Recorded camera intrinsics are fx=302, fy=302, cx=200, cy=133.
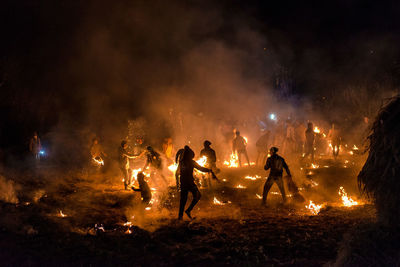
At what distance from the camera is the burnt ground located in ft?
14.0

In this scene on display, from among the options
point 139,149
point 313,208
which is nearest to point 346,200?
point 313,208

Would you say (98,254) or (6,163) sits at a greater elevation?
(6,163)

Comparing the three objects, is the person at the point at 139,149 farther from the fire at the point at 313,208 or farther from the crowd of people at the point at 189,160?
the fire at the point at 313,208

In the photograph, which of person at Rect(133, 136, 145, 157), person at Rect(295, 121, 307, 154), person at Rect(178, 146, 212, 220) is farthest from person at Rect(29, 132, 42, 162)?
person at Rect(295, 121, 307, 154)

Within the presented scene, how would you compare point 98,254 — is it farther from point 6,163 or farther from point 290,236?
point 6,163

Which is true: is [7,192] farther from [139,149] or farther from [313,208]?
[313,208]

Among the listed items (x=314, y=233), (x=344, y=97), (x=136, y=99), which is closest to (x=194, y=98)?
(x=136, y=99)

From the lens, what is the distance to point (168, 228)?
5828 millimetres

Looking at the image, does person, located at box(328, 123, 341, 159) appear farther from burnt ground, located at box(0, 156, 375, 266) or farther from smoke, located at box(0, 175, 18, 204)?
smoke, located at box(0, 175, 18, 204)

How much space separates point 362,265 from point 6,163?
1445cm

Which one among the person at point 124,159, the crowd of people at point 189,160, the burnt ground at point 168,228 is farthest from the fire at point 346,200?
the person at point 124,159

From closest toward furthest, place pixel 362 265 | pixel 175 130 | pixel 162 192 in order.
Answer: pixel 362 265
pixel 162 192
pixel 175 130

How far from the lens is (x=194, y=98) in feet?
65.2

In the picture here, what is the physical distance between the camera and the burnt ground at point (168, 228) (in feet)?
14.0
